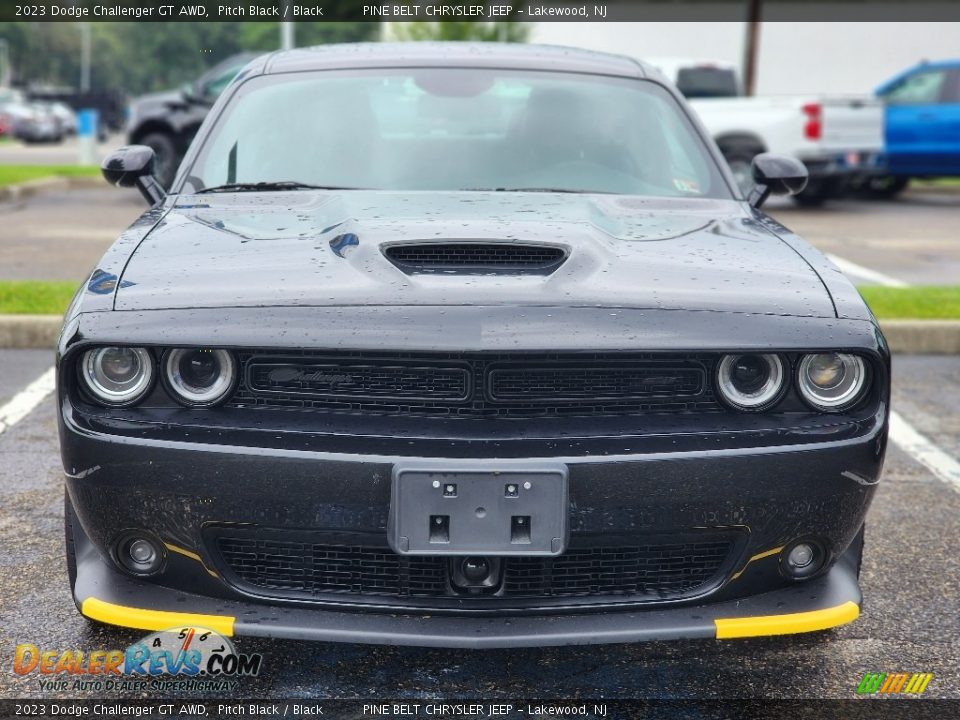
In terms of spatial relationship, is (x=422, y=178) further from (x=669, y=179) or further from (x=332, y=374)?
(x=332, y=374)

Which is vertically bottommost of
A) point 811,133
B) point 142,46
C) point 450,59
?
→ point 142,46

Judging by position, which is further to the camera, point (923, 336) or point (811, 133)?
point (811, 133)

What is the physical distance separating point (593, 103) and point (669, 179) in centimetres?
41

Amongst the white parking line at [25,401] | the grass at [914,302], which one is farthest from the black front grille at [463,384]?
the grass at [914,302]

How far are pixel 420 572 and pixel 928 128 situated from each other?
51.6ft

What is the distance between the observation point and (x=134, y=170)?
3.83m

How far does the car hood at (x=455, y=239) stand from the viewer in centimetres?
257

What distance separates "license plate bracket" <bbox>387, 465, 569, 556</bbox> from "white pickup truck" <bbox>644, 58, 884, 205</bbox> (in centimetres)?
1284

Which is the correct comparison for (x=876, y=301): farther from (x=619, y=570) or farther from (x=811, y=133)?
(x=811, y=133)

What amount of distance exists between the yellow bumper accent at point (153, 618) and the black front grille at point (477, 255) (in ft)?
2.88

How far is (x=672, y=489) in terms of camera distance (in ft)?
8.05

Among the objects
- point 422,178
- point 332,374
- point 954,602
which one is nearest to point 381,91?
point 422,178

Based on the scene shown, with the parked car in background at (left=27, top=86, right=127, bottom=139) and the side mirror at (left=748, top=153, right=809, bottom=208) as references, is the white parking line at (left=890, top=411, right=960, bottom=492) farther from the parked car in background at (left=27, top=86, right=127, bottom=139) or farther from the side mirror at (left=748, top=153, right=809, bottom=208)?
the parked car in background at (left=27, top=86, right=127, bottom=139)

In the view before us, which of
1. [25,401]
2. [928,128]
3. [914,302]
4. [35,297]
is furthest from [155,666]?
[928,128]
